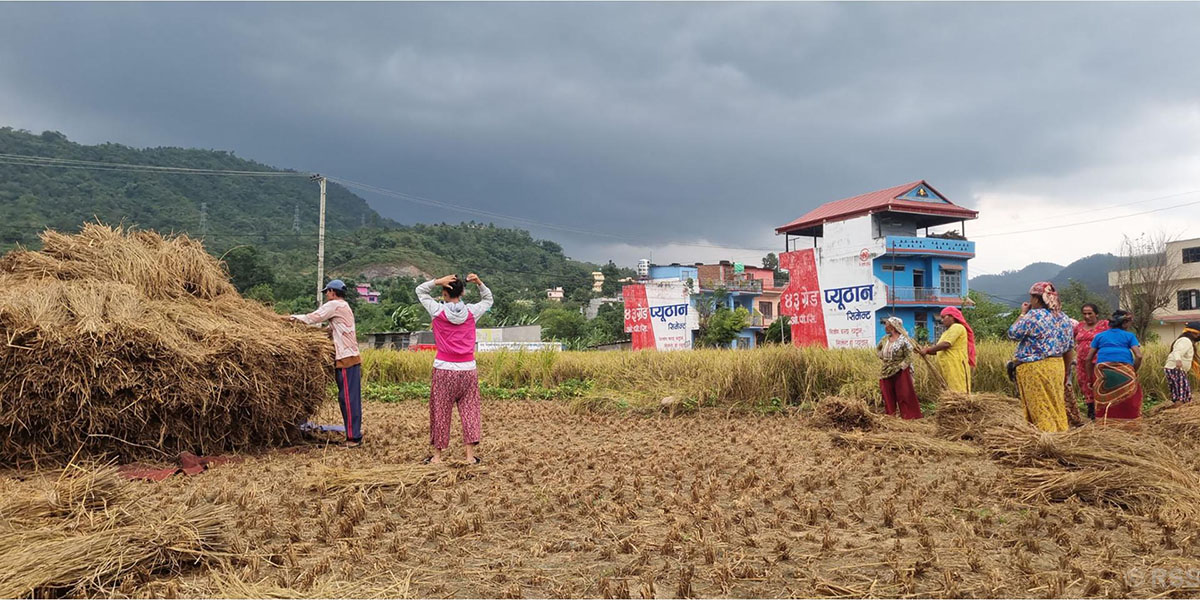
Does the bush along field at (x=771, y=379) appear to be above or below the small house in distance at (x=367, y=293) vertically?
below

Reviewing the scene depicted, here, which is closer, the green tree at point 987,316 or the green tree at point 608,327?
the green tree at point 987,316

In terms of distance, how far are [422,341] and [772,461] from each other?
115ft

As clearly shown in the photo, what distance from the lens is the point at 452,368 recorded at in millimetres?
5934

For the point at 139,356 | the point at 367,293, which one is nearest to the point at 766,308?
the point at 367,293

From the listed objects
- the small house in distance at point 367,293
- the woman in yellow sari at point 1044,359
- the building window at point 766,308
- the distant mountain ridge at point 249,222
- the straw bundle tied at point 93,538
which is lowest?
the straw bundle tied at point 93,538

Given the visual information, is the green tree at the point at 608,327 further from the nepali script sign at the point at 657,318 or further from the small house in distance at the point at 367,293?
the small house in distance at the point at 367,293

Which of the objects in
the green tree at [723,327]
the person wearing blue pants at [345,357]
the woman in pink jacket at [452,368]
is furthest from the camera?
the green tree at [723,327]

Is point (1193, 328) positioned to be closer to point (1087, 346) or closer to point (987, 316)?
point (1087, 346)

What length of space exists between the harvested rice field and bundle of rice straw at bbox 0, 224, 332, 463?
1.16ft

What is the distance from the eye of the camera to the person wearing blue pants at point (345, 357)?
6.62 m

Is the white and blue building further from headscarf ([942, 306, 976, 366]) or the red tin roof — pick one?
headscarf ([942, 306, 976, 366])

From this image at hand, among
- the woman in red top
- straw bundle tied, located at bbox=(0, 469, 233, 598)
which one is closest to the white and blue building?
the woman in red top

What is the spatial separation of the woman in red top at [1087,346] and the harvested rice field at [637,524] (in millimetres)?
2592

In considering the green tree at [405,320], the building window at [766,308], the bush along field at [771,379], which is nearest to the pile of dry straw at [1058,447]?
the bush along field at [771,379]
